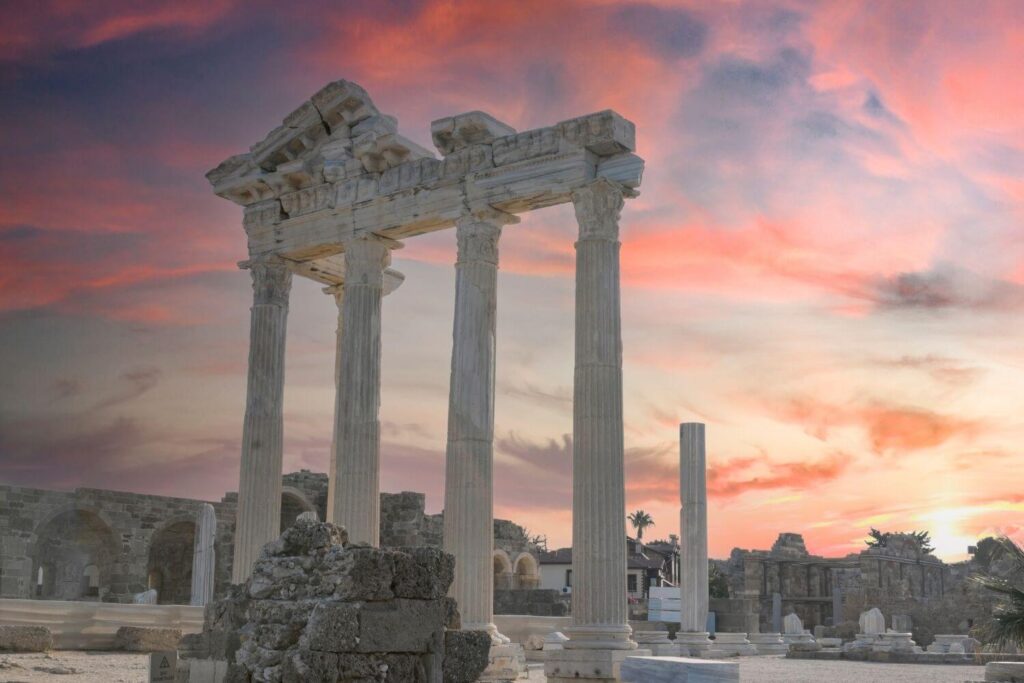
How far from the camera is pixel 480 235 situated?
1916 centimetres

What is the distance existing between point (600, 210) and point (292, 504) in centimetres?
2113

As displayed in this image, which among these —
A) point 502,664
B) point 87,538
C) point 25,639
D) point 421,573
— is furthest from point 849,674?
point 87,538

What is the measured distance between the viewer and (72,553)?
111 ft

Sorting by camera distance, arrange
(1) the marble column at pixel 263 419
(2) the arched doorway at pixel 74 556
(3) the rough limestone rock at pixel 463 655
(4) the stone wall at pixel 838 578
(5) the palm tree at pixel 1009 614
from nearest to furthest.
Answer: (3) the rough limestone rock at pixel 463 655 < (5) the palm tree at pixel 1009 614 < (1) the marble column at pixel 263 419 < (2) the arched doorway at pixel 74 556 < (4) the stone wall at pixel 838 578

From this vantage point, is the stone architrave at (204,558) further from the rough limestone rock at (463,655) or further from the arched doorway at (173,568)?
the rough limestone rock at (463,655)

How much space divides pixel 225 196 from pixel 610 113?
29.5 feet

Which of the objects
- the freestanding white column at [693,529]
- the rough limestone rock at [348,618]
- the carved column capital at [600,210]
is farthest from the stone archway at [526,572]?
the rough limestone rock at [348,618]

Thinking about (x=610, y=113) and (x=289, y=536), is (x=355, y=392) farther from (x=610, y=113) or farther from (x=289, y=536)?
(x=289, y=536)

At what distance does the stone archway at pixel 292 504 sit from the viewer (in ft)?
114

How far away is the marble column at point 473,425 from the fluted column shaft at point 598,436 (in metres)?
1.64

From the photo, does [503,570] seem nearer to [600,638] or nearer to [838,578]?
[838,578]

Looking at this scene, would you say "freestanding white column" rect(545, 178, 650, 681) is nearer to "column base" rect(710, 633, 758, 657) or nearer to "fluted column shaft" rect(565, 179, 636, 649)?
"fluted column shaft" rect(565, 179, 636, 649)

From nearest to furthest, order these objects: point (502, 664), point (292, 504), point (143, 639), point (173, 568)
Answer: point (502, 664), point (143, 639), point (292, 504), point (173, 568)

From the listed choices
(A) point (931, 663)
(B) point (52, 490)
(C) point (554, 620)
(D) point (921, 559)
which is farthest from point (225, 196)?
(D) point (921, 559)
